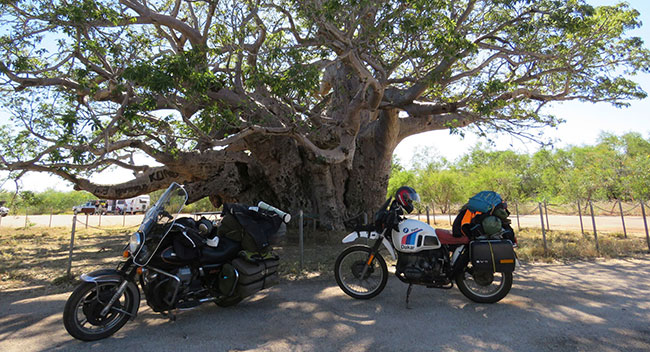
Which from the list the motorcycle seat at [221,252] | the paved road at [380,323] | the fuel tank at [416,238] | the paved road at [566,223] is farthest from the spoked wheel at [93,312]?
the paved road at [566,223]

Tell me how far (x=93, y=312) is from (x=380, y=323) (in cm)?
289

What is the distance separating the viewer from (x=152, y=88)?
241 inches

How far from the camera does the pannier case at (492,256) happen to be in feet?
14.0

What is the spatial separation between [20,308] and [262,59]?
6385mm

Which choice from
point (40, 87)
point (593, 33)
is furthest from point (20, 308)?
point (593, 33)

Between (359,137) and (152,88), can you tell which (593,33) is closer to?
(359,137)

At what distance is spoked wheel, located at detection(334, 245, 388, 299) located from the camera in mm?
4621

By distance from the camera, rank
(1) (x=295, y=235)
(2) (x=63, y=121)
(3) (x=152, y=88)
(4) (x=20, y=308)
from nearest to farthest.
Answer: (4) (x=20, y=308)
(2) (x=63, y=121)
(3) (x=152, y=88)
(1) (x=295, y=235)

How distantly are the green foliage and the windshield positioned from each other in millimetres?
22284

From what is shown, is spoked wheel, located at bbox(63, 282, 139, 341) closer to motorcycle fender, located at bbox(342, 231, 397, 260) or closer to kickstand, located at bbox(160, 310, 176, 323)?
kickstand, located at bbox(160, 310, 176, 323)

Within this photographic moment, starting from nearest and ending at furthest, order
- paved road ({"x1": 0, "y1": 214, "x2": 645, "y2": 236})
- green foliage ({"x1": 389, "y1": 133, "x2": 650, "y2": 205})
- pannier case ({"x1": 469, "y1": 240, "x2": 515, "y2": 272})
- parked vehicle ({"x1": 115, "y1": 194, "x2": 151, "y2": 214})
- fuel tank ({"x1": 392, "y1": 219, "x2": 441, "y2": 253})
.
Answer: pannier case ({"x1": 469, "y1": 240, "x2": 515, "y2": 272}) → fuel tank ({"x1": 392, "y1": 219, "x2": 441, "y2": 253}) → paved road ({"x1": 0, "y1": 214, "x2": 645, "y2": 236}) → green foliage ({"x1": 389, "y1": 133, "x2": 650, "y2": 205}) → parked vehicle ({"x1": 115, "y1": 194, "x2": 151, "y2": 214})

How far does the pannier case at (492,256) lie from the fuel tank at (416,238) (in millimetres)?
449

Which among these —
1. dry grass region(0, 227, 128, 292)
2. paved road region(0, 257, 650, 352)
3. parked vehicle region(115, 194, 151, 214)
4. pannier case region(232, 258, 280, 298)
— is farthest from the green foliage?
parked vehicle region(115, 194, 151, 214)

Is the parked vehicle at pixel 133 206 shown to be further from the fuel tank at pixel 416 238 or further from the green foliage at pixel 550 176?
the fuel tank at pixel 416 238
